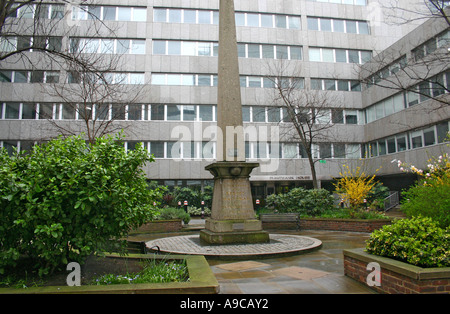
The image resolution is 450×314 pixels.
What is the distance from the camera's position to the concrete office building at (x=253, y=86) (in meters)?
28.4

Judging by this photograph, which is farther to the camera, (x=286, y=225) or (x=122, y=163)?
(x=286, y=225)

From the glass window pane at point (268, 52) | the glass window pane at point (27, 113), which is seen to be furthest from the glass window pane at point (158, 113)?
the glass window pane at point (268, 52)

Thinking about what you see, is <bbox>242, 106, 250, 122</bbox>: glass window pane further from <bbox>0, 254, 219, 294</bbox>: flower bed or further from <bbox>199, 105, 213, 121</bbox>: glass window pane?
<bbox>0, 254, 219, 294</bbox>: flower bed

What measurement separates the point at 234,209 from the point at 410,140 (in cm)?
2267

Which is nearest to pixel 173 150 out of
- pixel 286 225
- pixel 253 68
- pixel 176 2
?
pixel 253 68

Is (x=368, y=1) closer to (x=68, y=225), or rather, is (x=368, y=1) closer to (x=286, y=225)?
(x=286, y=225)

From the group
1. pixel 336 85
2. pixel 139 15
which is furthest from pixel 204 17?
pixel 336 85

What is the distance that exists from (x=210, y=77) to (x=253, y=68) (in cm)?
414

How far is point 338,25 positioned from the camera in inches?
1337

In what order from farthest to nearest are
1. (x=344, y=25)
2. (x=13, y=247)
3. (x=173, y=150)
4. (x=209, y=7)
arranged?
(x=344, y=25)
(x=209, y=7)
(x=173, y=150)
(x=13, y=247)

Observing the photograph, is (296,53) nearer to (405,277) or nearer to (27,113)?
(27,113)

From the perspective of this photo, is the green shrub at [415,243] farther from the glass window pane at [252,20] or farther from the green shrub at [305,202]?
the glass window pane at [252,20]

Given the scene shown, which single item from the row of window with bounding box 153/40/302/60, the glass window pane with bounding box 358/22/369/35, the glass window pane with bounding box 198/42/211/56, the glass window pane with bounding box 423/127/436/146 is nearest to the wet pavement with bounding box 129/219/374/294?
the glass window pane with bounding box 423/127/436/146
